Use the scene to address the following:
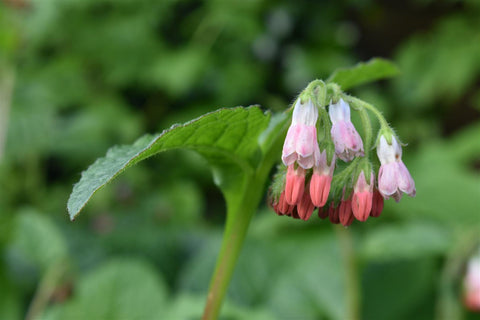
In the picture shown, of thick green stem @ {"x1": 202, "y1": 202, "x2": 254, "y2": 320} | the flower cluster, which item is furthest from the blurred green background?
the flower cluster

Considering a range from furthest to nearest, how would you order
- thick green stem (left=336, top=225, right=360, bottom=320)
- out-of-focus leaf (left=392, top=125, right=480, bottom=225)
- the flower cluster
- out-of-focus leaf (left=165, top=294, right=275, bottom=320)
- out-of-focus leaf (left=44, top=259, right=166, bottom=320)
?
out-of-focus leaf (left=392, top=125, right=480, bottom=225) < thick green stem (left=336, top=225, right=360, bottom=320) < out-of-focus leaf (left=44, top=259, right=166, bottom=320) < out-of-focus leaf (left=165, top=294, right=275, bottom=320) < the flower cluster

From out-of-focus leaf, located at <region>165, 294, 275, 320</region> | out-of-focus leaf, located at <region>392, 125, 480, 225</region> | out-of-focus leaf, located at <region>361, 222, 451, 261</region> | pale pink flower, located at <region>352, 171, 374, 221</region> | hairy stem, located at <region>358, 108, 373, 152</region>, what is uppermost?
out-of-focus leaf, located at <region>392, 125, 480, 225</region>

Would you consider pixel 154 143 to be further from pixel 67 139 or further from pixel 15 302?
pixel 67 139

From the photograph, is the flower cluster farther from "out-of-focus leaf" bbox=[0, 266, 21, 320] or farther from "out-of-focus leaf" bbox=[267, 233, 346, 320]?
"out-of-focus leaf" bbox=[0, 266, 21, 320]

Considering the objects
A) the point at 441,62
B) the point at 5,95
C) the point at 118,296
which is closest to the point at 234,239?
the point at 118,296

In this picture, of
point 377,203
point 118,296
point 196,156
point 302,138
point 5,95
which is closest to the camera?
point 302,138

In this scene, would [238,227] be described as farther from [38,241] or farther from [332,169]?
[38,241]

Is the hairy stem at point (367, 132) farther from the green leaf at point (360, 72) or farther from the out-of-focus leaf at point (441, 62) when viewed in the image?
the out-of-focus leaf at point (441, 62)
